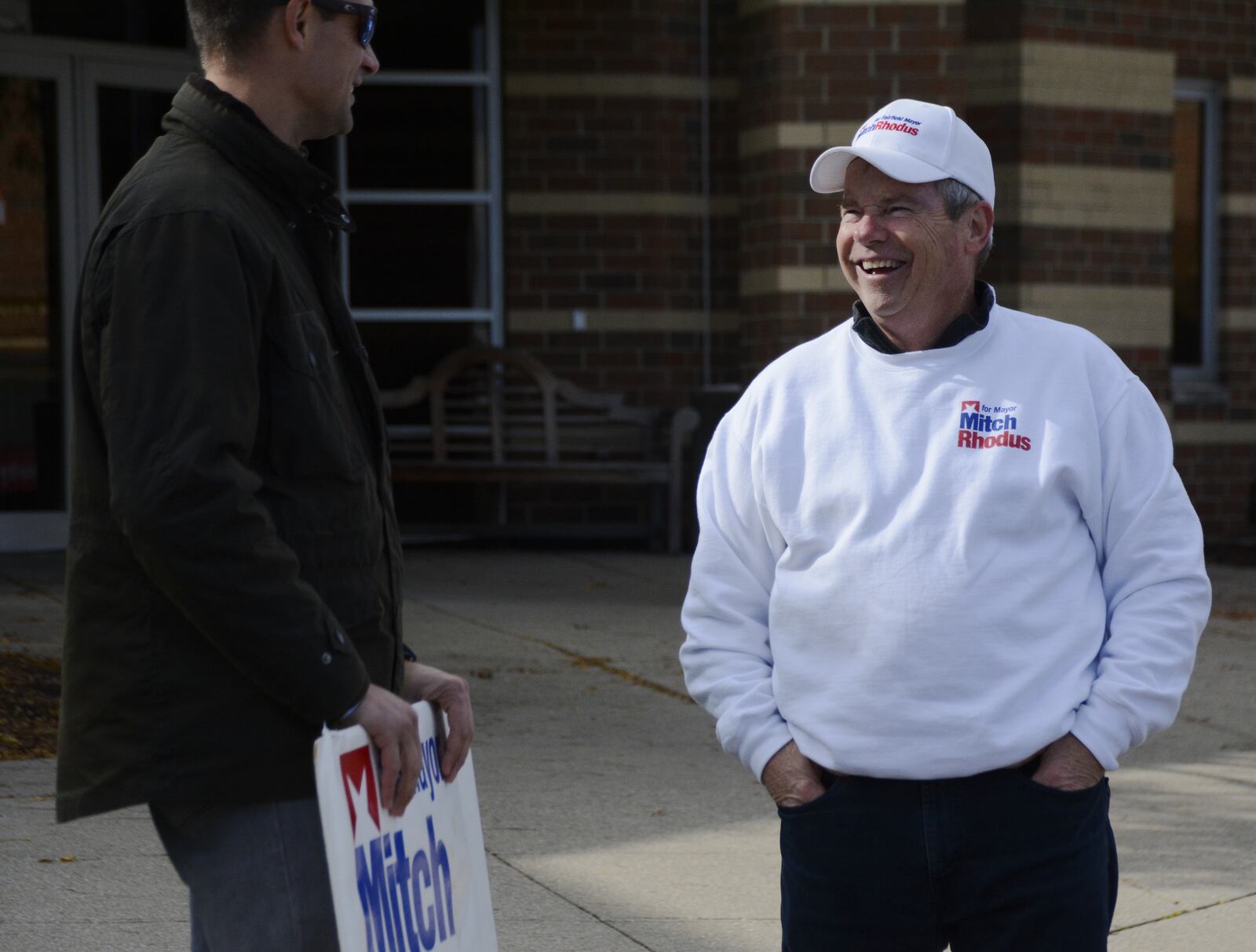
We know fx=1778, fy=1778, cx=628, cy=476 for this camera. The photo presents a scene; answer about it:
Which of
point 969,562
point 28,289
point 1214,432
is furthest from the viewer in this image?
point 1214,432

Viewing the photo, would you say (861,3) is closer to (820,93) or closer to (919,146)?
(820,93)

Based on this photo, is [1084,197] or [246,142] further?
[1084,197]

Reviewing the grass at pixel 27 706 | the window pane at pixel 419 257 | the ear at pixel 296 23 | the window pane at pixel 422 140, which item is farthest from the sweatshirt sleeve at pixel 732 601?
the window pane at pixel 422 140

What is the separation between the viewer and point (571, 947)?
4.04 metres

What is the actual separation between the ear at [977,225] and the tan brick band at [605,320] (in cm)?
893

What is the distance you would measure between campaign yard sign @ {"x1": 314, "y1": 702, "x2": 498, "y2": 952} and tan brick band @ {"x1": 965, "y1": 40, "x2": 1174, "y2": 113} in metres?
9.70

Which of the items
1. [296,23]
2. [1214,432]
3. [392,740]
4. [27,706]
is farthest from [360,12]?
[1214,432]

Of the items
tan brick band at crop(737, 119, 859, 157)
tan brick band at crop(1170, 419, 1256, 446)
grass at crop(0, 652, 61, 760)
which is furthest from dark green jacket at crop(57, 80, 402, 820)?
tan brick band at crop(1170, 419, 1256, 446)

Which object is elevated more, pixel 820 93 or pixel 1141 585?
pixel 820 93

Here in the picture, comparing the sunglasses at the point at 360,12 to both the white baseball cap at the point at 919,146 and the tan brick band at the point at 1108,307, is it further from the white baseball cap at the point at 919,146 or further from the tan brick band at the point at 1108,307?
the tan brick band at the point at 1108,307

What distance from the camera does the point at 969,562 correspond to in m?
2.50

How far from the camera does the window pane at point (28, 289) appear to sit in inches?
415

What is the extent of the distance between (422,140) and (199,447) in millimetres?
9771

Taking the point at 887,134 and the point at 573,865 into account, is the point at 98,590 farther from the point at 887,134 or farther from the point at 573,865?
the point at 573,865
